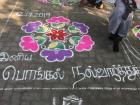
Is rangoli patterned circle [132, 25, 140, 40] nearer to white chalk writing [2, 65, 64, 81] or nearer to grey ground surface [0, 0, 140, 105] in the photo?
→ grey ground surface [0, 0, 140, 105]

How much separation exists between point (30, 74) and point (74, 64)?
1264 millimetres

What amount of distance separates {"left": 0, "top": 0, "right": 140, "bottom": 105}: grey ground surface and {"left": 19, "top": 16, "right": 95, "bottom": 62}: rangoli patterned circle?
0.20 m

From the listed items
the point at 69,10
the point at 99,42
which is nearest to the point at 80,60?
the point at 99,42

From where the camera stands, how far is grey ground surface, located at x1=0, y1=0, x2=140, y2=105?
7.64m

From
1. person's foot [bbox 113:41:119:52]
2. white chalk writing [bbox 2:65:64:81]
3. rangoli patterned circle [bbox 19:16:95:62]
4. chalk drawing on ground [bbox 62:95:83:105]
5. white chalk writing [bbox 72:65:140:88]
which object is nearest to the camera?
chalk drawing on ground [bbox 62:95:83:105]

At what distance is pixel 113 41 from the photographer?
9.81 m

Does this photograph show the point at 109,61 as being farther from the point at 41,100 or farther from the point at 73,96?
the point at 41,100

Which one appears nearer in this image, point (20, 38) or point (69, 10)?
point (20, 38)

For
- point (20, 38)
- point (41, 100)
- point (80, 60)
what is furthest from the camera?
point (20, 38)

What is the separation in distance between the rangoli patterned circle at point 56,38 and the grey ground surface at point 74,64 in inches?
8.0

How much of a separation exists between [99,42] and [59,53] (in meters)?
1.42

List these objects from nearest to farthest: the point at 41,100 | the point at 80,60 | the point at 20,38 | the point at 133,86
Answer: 1. the point at 41,100
2. the point at 133,86
3. the point at 80,60
4. the point at 20,38

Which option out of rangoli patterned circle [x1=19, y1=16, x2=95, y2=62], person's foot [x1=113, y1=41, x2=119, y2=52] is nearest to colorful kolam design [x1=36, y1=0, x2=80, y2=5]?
rangoli patterned circle [x1=19, y1=16, x2=95, y2=62]

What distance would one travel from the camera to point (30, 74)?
8.35 meters
